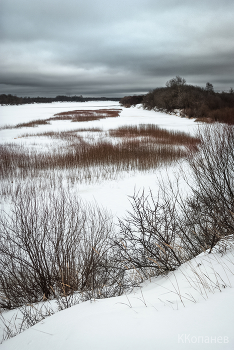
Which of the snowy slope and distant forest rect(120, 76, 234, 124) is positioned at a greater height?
distant forest rect(120, 76, 234, 124)

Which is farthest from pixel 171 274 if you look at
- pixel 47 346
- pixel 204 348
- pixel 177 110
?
pixel 177 110

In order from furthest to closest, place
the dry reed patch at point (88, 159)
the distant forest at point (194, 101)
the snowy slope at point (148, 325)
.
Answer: the distant forest at point (194, 101)
the dry reed patch at point (88, 159)
the snowy slope at point (148, 325)

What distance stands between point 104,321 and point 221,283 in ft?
4.92

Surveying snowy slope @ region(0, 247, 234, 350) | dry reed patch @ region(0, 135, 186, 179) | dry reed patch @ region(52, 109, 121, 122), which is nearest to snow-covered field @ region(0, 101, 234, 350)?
snowy slope @ region(0, 247, 234, 350)

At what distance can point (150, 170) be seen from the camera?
10.8 m

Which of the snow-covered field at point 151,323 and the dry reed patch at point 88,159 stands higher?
the dry reed patch at point 88,159

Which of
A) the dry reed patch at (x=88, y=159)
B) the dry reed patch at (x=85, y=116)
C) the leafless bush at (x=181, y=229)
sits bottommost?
the leafless bush at (x=181, y=229)

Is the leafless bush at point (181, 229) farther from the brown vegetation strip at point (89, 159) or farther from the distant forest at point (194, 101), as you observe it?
the distant forest at point (194, 101)

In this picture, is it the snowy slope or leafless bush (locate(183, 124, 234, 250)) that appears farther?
leafless bush (locate(183, 124, 234, 250))

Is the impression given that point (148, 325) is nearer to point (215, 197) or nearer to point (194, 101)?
point (215, 197)

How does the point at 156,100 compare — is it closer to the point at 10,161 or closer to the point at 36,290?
the point at 10,161

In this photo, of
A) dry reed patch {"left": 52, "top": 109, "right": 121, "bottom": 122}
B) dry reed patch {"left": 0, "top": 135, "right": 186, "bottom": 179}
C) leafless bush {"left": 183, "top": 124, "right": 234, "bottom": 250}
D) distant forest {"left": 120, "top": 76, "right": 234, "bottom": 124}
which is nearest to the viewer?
leafless bush {"left": 183, "top": 124, "right": 234, "bottom": 250}

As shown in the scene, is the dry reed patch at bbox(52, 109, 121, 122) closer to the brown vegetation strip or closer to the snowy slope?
the brown vegetation strip

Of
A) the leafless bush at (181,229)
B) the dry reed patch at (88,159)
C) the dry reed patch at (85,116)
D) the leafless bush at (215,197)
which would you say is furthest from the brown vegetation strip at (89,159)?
the dry reed patch at (85,116)
